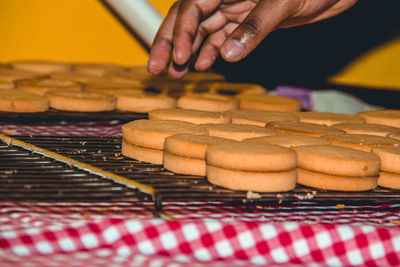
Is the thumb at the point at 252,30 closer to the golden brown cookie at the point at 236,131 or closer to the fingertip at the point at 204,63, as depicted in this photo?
the golden brown cookie at the point at 236,131

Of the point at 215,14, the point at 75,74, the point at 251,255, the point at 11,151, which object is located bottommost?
the point at 251,255

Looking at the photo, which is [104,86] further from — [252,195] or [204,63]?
[252,195]

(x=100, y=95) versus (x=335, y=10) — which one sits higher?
(x=335, y=10)

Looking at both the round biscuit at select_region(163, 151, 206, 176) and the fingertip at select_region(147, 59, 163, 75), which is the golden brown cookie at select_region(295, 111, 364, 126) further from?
the round biscuit at select_region(163, 151, 206, 176)

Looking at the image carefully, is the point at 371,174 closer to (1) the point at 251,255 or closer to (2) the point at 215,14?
(1) the point at 251,255

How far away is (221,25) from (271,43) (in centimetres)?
170

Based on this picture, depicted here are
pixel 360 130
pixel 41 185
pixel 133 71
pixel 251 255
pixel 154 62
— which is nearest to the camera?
pixel 251 255

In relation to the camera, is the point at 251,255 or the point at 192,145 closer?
the point at 251,255

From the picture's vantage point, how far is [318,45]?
14.0 feet

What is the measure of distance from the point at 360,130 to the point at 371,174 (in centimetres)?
52

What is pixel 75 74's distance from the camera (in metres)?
3.16

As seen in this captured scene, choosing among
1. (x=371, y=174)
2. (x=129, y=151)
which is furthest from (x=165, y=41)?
(x=371, y=174)

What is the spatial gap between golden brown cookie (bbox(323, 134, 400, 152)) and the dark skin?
41 centimetres

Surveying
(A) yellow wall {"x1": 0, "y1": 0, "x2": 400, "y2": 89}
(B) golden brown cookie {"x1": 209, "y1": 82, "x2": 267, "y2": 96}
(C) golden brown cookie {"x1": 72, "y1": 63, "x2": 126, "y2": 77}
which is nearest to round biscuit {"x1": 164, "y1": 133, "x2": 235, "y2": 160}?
(B) golden brown cookie {"x1": 209, "y1": 82, "x2": 267, "y2": 96}
